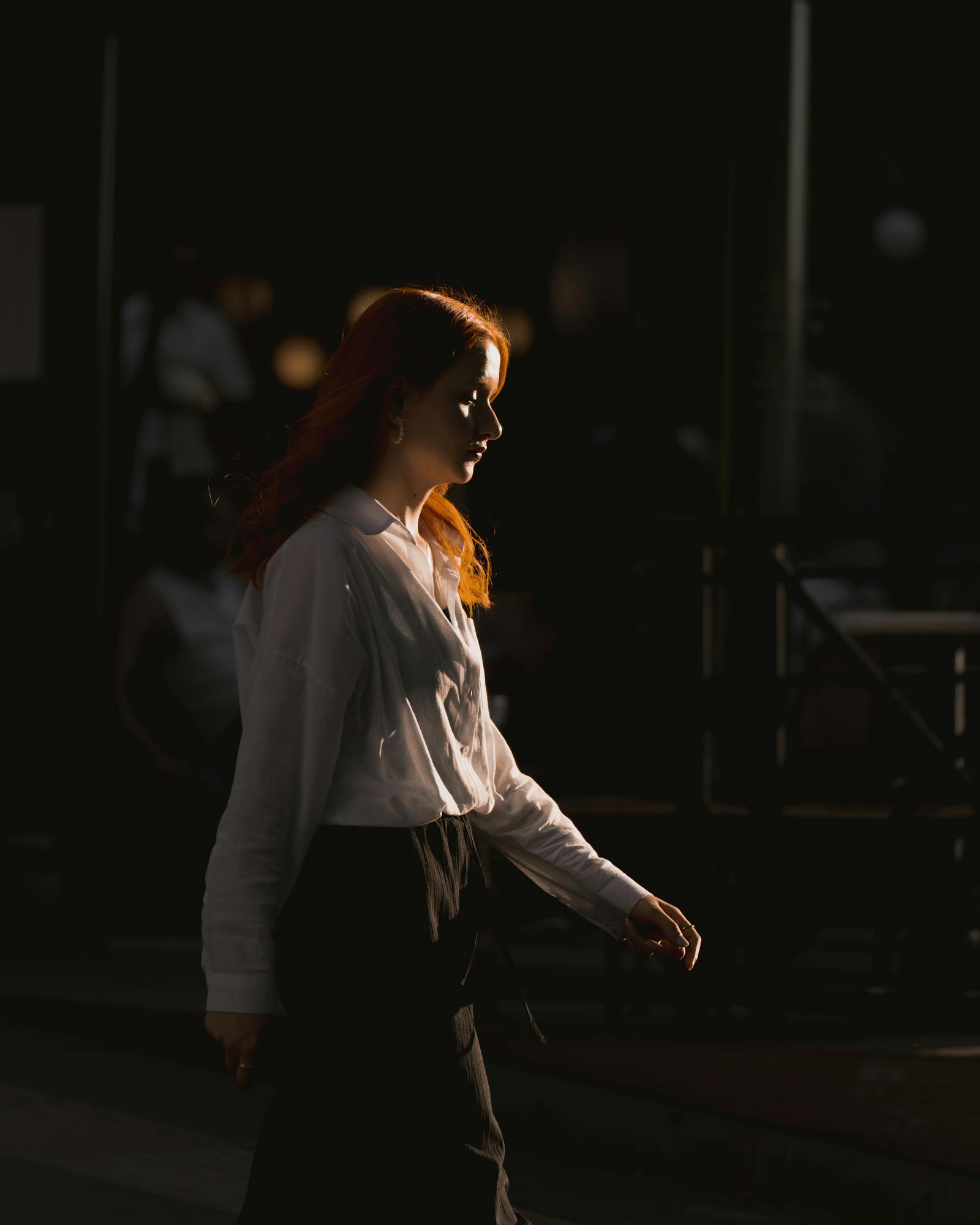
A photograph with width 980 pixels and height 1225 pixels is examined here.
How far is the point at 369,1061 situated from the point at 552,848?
18.6 inches

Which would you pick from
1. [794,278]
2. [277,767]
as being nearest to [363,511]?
[277,767]

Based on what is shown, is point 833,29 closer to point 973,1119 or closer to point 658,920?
point 973,1119

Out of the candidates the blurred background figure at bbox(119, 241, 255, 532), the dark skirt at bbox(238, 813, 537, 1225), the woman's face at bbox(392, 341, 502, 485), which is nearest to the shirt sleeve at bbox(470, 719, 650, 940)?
the dark skirt at bbox(238, 813, 537, 1225)

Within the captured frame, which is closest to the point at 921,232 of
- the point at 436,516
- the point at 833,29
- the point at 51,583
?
the point at 833,29

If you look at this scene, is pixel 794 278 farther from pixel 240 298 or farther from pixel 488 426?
pixel 488 426

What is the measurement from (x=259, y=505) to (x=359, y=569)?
27 cm

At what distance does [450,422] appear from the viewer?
3020 millimetres

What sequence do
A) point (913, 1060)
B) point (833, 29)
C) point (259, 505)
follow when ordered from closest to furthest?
point (259, 505) < point (913, 1060) < point (833, 29)

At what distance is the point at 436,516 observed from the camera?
10.5 feet

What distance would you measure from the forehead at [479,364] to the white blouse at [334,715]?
22 cm

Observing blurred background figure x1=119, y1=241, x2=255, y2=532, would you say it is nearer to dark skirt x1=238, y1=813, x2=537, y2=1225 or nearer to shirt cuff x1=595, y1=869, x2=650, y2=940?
shirt cuff x1=595, y1=869, x2=650, y2=940

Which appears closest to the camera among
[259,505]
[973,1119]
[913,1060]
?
[259,505]

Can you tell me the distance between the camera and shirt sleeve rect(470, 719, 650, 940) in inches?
124

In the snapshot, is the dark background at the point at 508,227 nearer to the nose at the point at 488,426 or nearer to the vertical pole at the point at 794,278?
the vertical pole at the point at 794,278
